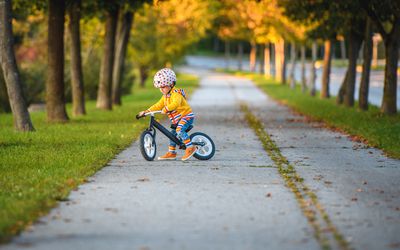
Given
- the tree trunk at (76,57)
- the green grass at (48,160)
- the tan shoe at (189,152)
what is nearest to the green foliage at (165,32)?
the tree trunk at (76,57)

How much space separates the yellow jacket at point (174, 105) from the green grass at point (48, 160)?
45.7 inches

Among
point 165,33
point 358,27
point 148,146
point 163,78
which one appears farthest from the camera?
point 165,33

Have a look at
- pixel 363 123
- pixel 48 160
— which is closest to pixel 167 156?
pixel 48 160

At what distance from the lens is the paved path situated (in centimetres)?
814

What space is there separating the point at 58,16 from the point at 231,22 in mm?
41162

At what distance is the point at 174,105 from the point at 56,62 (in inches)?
421

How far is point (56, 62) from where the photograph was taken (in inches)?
958

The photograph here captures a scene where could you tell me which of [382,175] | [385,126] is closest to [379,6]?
[385,126]

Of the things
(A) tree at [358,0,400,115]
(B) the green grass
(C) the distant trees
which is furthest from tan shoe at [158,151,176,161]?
(A) tree at [358,0,400,115]

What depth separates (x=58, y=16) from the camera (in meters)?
24.1

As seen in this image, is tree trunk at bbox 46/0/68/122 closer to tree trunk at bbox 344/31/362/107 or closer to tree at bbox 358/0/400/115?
tree at bbox 358/0/400/115

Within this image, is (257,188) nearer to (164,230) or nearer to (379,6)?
(164,230)

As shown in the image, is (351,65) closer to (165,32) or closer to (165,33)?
(165,32)

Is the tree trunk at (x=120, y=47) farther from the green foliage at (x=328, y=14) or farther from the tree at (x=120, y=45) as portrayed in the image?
the green foliage at (x=328, y=14)
